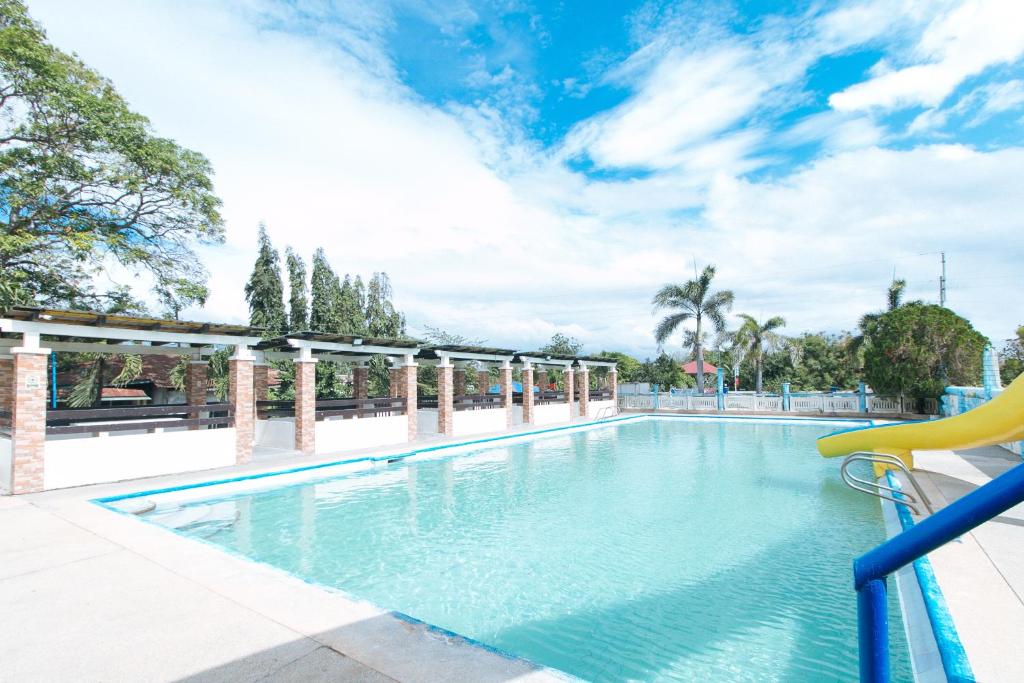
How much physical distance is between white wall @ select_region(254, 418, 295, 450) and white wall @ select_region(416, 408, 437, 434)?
514 cm

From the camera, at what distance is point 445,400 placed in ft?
61.0

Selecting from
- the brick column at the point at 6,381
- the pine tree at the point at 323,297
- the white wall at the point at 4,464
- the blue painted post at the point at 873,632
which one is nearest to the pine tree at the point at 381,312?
the pine tree at the point at 323,297

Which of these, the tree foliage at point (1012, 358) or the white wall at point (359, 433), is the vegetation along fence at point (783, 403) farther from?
the white wall at point (359, 433)

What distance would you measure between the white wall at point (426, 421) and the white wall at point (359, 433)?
8.76 ft

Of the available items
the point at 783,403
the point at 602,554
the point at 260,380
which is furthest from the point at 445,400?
the point at 783,403

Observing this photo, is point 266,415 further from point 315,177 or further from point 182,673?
point 182,673

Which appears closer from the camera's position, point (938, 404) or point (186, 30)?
point (186, 30)

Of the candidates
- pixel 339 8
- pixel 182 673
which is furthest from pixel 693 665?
pixel 339 8

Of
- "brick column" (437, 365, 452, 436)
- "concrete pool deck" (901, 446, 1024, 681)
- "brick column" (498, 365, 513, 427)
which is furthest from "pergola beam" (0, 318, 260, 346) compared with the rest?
"concrete pool deck" (901, 446, 1024, 681)

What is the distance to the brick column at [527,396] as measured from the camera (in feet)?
74.2

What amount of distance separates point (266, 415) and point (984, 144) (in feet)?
70.5

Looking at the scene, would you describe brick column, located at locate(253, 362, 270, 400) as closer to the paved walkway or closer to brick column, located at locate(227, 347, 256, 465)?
brick column, located at locate(227, 347, 256, 465)

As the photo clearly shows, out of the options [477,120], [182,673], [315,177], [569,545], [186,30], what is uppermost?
[186,30]

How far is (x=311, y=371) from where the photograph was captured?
1402 centimetres
